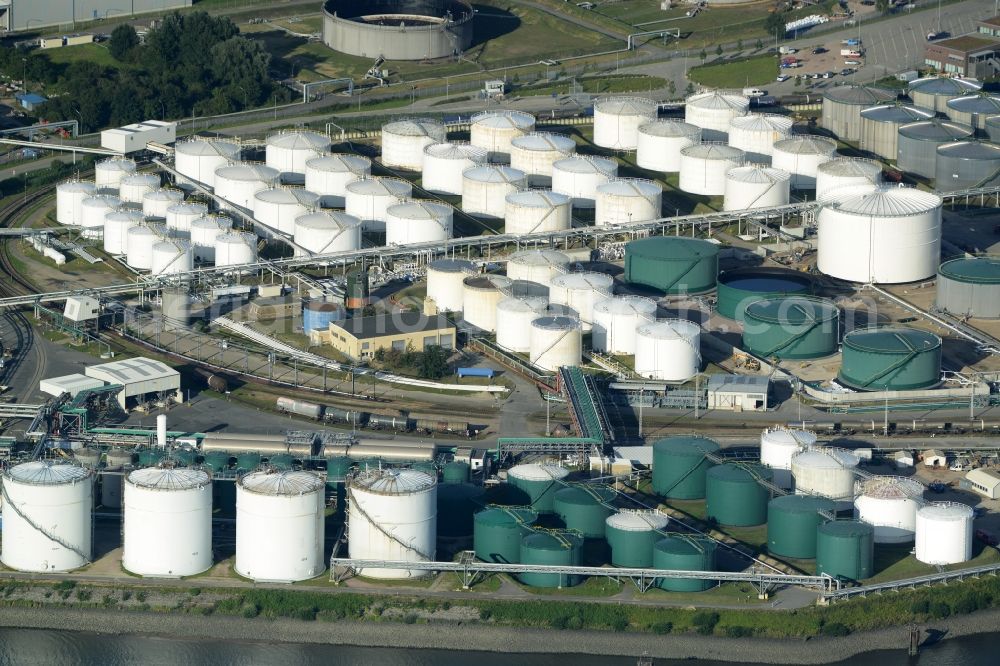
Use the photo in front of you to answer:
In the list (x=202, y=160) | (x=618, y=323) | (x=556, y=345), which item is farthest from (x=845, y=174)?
(x=202, y=160)

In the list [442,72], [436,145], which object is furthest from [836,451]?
[442,72]

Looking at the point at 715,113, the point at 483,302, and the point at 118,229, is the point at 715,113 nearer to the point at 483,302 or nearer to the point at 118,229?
the point at 483,302

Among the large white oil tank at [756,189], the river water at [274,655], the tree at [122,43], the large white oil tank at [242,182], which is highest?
the tree at [122,43]

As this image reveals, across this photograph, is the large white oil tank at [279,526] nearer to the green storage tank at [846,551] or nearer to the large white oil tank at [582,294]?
the green storage tank at [846,551]

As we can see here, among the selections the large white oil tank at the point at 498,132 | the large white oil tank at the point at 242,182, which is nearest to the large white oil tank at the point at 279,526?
the large white oil tank at the point at 242,182

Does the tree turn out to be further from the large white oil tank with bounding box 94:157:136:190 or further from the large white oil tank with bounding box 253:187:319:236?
the large white oil tank with bounding box 253:187:319:236

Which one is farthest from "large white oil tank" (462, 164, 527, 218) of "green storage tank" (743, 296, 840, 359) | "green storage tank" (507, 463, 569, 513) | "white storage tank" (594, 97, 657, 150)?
"green storage tank" (507, 463, 569, 513)

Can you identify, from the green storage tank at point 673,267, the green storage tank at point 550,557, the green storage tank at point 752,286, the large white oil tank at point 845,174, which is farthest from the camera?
the large white oil tank at point 845,174
